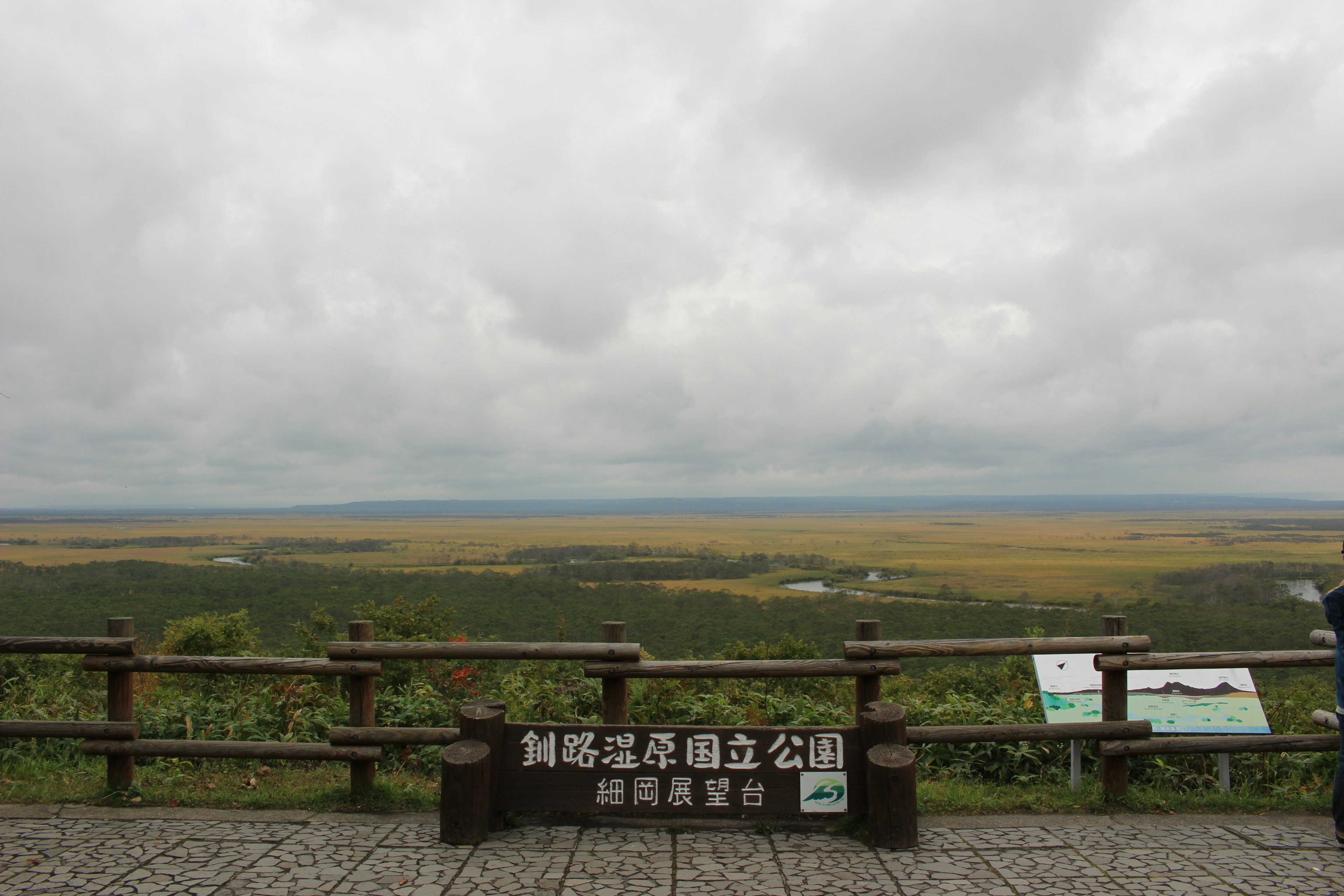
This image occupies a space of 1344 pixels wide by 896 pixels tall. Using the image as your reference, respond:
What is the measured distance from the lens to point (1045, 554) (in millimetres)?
95500

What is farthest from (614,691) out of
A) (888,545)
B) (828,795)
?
(888,545)

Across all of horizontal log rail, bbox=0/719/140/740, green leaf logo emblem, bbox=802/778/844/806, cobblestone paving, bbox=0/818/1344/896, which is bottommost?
cobblestone paving, bbox=0/818/1344/896

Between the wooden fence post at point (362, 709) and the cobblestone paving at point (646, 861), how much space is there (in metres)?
0.46

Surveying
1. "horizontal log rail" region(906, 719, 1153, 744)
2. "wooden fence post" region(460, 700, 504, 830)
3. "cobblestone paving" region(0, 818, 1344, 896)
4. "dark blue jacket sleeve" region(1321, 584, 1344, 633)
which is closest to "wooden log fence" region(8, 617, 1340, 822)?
"horizontal log rail" region(906, 719, 1153, 744)

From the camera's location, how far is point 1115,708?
18.3 ft

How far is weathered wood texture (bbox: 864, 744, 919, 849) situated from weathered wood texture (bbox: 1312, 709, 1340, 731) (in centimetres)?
321

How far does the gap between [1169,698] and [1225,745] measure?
0.44 metres

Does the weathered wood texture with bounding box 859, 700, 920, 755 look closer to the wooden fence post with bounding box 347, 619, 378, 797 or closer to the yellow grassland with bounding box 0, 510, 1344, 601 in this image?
the wooden fence post with bounding box 347, 619, 378, 797

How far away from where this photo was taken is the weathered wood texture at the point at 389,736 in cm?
546

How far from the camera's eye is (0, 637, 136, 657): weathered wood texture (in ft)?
18.2

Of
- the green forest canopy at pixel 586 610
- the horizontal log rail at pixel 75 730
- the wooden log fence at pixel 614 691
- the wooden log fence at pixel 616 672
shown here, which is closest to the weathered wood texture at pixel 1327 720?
the wooden log fence at pixel 616 672

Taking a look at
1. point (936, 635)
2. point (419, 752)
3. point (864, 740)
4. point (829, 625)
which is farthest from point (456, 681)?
point (829, 625)

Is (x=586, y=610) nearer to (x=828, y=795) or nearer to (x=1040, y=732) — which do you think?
(x=1040, y=732)

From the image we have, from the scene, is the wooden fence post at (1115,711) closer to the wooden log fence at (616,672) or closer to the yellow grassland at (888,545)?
the wooden log fence at (616,672)
